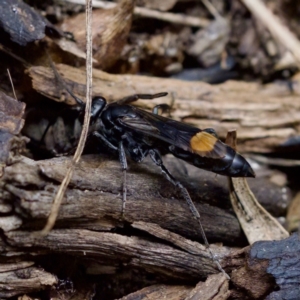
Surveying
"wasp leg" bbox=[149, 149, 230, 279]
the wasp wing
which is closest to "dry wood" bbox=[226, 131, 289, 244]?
the wasp wing

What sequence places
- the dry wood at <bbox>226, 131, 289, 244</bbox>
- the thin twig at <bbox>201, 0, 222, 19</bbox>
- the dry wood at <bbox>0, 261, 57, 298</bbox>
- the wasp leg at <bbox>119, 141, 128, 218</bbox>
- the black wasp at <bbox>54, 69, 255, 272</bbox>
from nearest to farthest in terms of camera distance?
1. the dry wood at <bbox>0, 261, 57, 298</bbox>
2. the wasp leg at <bbox>119, 141, 128, 218</bbox>
3. the black wasp at <bbox>54, 69, 255, 272</bbox>
4. the dry wood at <bbox>226, 131, 289, 244</bbox>
5. the thin twig at <bbox>201, 0, 222, 19</bbox>

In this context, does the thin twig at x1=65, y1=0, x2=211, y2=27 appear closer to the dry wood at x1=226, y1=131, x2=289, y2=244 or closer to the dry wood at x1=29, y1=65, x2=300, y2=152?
the dry wood at x1=29, y1=65, x2=300, y2=152

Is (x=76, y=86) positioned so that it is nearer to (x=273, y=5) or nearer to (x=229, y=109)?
(x=229, y=109)

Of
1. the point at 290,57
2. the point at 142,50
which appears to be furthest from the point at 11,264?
the point at 290,57

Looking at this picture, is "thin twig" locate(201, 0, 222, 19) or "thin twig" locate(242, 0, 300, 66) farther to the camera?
"thin twig" locate(201, 0, 222, 19)

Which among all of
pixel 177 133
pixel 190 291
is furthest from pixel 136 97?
pixel 190 291

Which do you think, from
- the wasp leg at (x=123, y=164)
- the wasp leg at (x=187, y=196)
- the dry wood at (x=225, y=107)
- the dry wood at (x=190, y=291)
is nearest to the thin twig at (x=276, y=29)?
the dry wood at (x=225, y=107)

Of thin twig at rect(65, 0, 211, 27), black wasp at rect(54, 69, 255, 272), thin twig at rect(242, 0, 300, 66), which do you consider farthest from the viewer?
thin twig at rect(242, 0, 300, 66)
